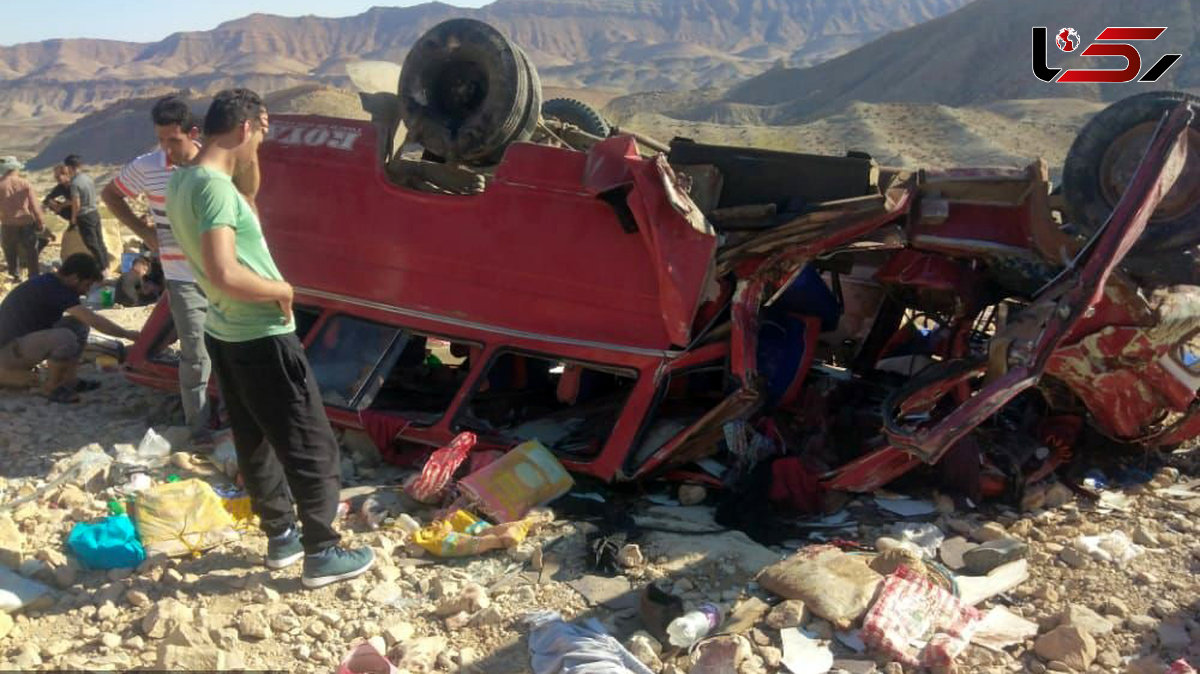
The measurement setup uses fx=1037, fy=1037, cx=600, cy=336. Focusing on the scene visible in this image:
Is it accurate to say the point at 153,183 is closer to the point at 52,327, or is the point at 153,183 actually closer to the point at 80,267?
the point at 80,267

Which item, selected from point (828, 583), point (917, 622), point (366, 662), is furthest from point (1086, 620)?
point (366, 662)

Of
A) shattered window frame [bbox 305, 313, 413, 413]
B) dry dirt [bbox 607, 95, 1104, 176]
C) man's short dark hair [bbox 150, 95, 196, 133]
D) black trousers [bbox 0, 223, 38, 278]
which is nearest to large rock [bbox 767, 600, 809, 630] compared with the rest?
shattered window frame [bbox 305, 313, 413, 413]

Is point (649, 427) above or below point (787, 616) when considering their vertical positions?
above

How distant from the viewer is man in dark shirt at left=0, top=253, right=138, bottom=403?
5973 mm

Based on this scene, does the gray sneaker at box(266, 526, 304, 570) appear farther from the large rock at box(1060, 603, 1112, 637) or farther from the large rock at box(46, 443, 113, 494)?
the large rock at box(1060, 603, 1112, 637)

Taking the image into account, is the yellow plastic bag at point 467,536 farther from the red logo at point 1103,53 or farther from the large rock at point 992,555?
the red logo at point 1103,53

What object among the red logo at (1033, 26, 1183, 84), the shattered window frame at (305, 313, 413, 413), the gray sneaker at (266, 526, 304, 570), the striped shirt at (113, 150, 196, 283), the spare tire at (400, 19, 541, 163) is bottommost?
the red logo at (1033, 26, 1183, 84)

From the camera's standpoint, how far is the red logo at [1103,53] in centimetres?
4312

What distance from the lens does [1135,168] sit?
13.5ft

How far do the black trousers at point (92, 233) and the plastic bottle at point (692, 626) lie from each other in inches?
329

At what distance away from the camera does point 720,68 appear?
8769cm

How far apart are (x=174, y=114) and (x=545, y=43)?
366ft

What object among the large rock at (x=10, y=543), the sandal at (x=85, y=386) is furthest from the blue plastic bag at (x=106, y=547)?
the sandal at (x=85, y=386)

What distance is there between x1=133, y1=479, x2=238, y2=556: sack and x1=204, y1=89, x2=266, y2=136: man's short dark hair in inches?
59.6
